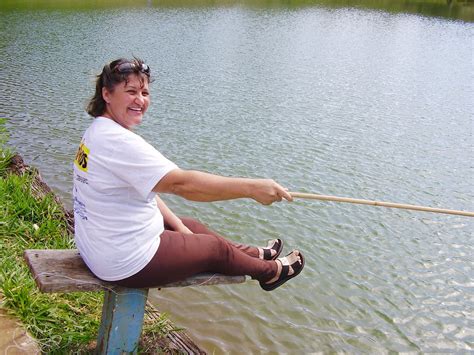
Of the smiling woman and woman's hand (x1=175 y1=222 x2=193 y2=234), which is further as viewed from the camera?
woman's hand (x1=175 y1=222 x2=193 y2=234)

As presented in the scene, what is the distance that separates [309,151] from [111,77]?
23.7 feet

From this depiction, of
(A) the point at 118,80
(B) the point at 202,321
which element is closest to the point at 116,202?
(A) the point at 118,80

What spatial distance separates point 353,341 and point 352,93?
36.3 ft

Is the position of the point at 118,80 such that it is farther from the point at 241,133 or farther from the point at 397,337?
the point at 241,133

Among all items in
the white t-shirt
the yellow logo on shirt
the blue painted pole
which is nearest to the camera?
the white t-shirt

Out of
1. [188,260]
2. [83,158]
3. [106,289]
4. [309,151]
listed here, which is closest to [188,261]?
[188,260]

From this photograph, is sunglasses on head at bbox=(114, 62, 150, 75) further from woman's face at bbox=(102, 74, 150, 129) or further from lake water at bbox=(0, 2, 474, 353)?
lake water at bbox=(0, 2, 474, 353)

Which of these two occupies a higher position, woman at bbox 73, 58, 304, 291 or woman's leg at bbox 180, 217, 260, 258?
woman at bbox 73, 58, 304, 291

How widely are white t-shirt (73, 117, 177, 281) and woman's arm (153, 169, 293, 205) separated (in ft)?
0.24

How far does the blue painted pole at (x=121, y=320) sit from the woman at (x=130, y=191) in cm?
15

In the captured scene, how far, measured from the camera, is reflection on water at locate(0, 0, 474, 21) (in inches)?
1198

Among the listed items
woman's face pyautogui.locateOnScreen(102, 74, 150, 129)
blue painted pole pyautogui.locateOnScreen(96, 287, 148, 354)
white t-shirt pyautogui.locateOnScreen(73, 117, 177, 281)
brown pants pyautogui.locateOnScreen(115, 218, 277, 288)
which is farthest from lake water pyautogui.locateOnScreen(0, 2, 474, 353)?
blue painted pole pyautogui.locateOnScreen(96, 287, 148, 354)

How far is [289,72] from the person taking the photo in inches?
690

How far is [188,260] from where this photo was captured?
3.29 meters
